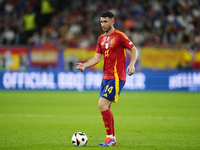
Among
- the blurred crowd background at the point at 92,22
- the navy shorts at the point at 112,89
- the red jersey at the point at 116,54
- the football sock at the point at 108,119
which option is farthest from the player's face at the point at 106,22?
the blurred crowd background at the point at 92,22

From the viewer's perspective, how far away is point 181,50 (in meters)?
21.2

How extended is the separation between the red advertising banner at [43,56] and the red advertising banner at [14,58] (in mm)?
454

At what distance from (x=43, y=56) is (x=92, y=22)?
4.43 meters

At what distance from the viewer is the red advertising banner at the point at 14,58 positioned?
807 inches

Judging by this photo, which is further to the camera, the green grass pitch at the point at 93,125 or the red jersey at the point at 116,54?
the green grass pitch at the point at 93,125

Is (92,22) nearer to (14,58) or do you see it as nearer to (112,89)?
(14,58)

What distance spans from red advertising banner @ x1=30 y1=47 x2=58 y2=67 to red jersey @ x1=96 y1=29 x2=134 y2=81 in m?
14.9

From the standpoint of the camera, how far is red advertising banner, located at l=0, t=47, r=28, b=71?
2050 centimetres

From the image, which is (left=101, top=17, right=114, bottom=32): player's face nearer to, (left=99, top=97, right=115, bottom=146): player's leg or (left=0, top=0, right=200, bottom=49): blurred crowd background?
(left=99, top=97, right=115, bottom=146): player's leg

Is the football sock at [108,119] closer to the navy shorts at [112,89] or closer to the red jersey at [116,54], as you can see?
the navy shorts at [112,89]

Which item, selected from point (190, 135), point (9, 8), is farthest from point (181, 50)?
point (190, 135)

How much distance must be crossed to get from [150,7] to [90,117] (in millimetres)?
15784

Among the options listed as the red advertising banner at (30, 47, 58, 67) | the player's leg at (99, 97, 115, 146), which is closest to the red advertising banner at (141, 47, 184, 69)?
the red advertising banner at (30, 47, 58, 67)

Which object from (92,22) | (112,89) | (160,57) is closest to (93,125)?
(112,89)
